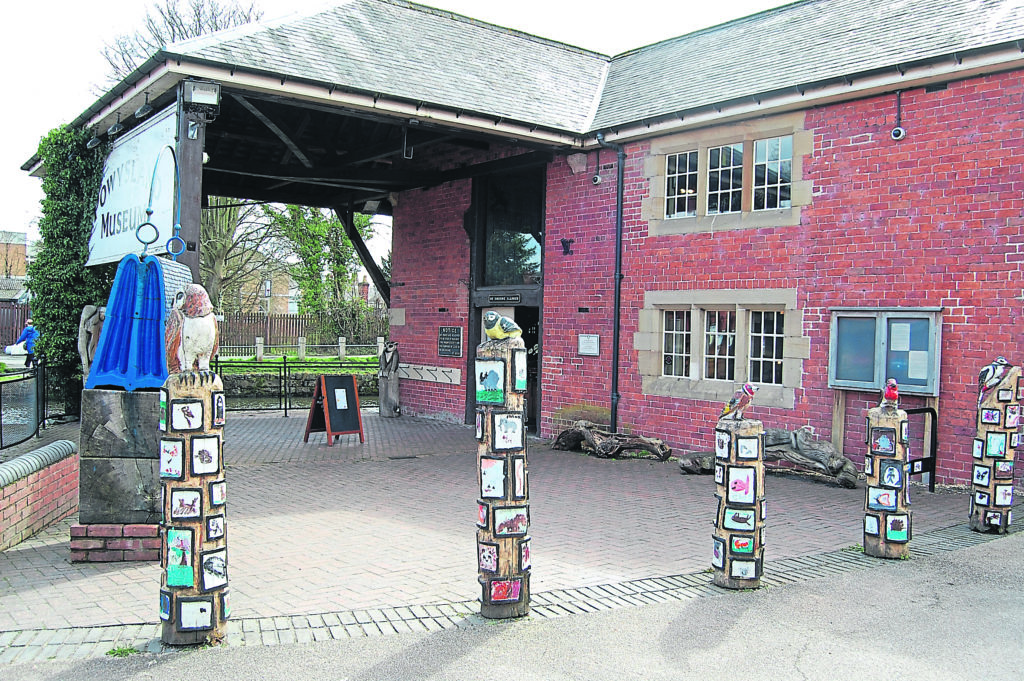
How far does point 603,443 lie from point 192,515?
303 inches

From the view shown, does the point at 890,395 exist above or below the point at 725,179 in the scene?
below

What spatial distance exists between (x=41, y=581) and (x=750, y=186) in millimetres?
9039

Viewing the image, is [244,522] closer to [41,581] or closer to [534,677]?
[41,581]

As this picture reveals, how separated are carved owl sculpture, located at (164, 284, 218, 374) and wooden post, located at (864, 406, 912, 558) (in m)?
5.00

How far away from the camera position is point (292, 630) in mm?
4656

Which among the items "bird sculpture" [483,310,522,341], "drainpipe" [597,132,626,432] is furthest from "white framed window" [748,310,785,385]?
"bird sculpture" [483,310,522,341]

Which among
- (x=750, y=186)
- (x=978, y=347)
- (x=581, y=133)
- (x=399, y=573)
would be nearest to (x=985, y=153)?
(x=978, y=347)

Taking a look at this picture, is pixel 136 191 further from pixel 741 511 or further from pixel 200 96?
pixel 741 511

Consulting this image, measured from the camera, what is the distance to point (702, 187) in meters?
11.2

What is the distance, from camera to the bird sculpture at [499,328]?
16.2 feet

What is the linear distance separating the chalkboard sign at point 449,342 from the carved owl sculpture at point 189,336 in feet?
34.2

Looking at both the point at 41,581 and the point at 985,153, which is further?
the point at 985,153

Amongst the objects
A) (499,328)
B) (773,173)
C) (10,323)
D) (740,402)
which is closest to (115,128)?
(499,328)

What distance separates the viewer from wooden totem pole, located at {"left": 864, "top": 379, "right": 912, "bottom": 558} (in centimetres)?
629
